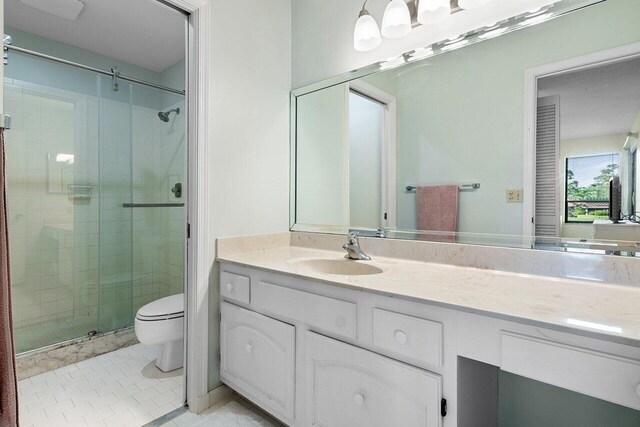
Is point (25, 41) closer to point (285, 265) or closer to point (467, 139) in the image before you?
point (285, 265)

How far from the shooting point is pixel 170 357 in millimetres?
1983

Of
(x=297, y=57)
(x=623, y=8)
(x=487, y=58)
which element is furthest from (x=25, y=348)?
(x=623, y=8)

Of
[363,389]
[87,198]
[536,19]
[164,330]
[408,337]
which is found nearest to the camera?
[408,337]

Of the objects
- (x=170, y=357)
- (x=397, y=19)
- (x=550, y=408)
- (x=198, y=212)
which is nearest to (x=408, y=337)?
(x=550, y=408)

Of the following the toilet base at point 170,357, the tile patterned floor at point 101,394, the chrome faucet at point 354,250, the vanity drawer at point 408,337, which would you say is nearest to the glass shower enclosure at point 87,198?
the tile patterned floor at point 101,394

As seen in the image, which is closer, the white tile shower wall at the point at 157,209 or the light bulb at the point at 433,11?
the light bulb at the point at 433,11

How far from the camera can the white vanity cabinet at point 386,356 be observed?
0.71 metres

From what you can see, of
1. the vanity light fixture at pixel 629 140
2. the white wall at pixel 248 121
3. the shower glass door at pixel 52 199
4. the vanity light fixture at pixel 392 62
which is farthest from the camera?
the shower glass door at pixel 52 199

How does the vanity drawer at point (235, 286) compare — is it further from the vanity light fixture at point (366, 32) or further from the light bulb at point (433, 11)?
the light bulb at point (433, 11)

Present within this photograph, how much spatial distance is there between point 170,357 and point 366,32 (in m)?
2.20

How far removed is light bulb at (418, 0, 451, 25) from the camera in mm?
1314

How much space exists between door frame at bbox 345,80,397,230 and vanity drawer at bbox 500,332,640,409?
2.90ft

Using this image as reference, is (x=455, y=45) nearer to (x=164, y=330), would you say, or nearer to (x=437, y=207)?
(x=437, y=207)

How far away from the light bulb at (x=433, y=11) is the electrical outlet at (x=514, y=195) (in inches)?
31.1
